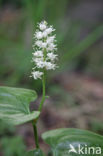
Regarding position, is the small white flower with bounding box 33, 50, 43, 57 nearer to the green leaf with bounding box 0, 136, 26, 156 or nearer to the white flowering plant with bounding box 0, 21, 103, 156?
the white flowering plant with bounding box 0, 21, 103, 156

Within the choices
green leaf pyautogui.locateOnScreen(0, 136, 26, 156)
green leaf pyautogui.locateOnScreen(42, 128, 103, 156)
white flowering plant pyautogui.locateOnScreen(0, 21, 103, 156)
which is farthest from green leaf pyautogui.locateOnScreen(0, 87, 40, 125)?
green leaf pyautogui.locateOnScreen(0, 136, 26, 156)

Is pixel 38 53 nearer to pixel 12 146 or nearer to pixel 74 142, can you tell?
pixel 74 142

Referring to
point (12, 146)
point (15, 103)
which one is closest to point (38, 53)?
point (15, 103)

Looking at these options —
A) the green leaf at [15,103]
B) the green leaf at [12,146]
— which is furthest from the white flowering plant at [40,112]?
the green leaf at [12,146]

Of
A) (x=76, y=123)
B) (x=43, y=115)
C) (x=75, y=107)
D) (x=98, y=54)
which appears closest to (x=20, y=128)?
(x=43, y=115)

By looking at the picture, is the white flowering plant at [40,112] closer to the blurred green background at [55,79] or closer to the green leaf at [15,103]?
the green leaf at [15,103]

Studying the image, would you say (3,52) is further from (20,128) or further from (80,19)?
(80,19)
